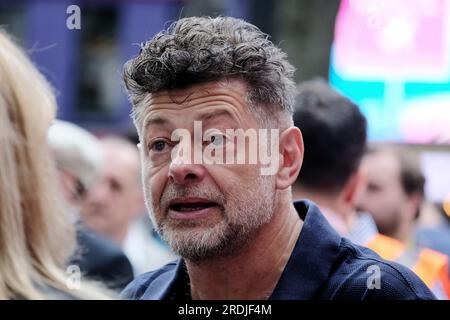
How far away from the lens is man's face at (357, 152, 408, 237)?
324 cm

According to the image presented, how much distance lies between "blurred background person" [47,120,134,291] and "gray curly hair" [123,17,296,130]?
113 centimetres

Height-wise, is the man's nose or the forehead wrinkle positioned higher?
the forehead wrinkle

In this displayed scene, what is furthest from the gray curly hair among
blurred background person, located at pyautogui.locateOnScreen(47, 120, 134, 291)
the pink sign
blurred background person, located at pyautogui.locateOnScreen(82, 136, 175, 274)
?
the pink sign

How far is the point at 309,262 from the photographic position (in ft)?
5.56

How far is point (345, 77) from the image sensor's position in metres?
6.20

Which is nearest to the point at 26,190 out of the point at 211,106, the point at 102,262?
the point at 211,106

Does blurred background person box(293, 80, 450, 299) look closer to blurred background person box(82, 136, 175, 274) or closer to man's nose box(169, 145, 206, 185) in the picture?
man's nose box(169, 145, 206, 185)

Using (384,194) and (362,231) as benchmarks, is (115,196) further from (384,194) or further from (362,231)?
(362,231)

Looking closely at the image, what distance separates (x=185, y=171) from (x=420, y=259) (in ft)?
4.26

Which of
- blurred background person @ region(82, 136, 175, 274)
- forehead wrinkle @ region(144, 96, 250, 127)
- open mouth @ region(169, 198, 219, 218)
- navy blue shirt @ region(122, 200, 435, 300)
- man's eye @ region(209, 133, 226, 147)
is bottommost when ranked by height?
blurred background person @ region(82, 136, 175, 274)
